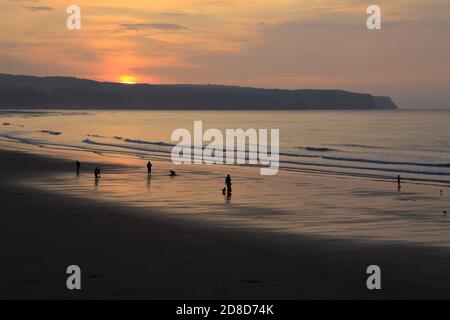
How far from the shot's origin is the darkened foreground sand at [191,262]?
1759cm

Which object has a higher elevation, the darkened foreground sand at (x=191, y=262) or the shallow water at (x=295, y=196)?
the shallow water at (x=295, y=196)

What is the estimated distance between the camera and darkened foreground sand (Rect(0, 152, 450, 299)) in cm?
1759

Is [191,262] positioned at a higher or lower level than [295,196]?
lower

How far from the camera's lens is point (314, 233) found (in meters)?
26.1

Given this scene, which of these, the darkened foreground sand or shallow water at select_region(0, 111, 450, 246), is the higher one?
shallow water at select_region(0, 111, 450, 246)

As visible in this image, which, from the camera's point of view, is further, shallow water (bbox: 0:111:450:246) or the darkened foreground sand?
shallow water (bbox: 0:111:450:246)

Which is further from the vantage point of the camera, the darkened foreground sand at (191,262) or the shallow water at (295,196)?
the shallow water at (295,196)

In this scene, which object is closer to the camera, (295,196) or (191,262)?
(191,262)

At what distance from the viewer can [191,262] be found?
20641 millimetres
